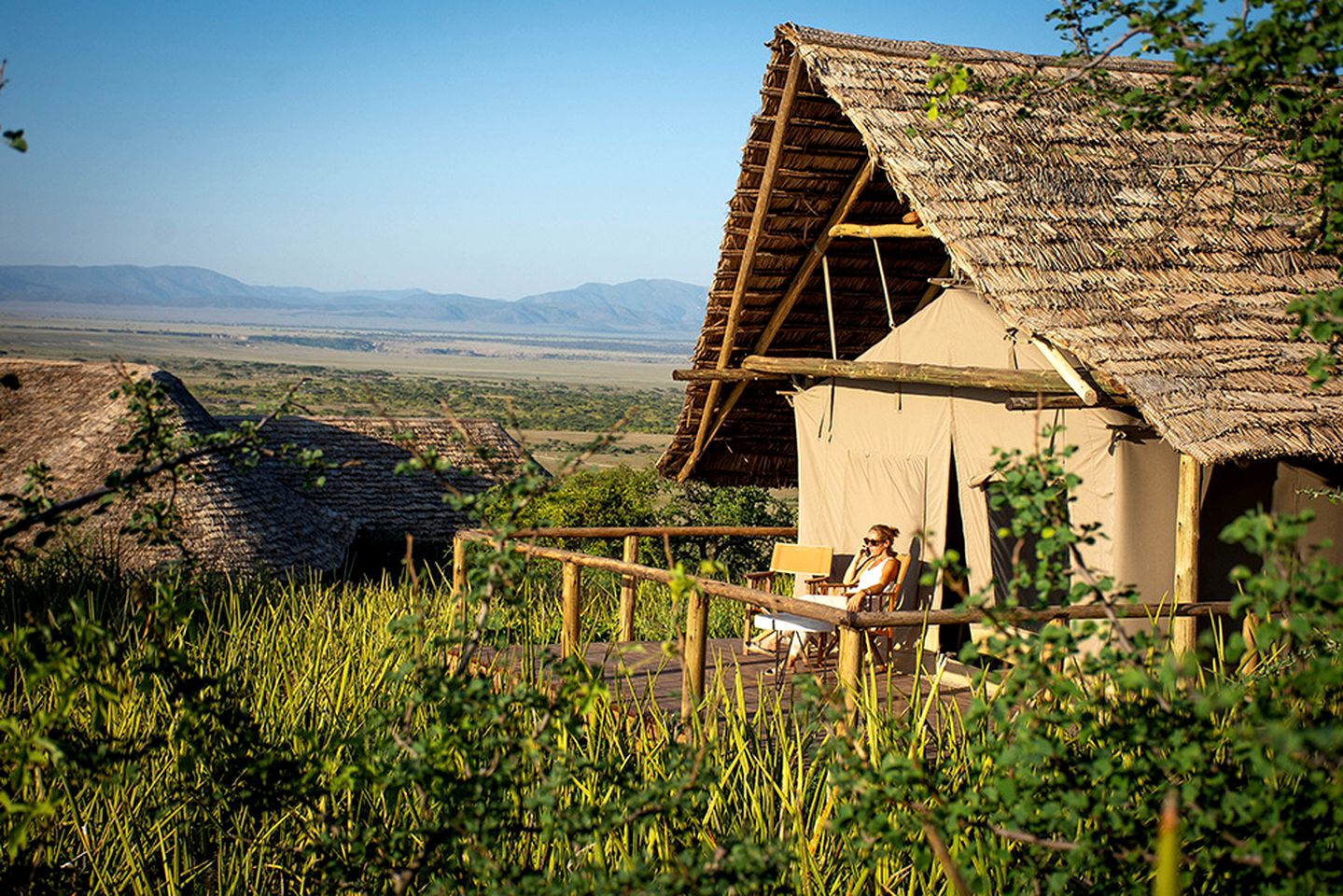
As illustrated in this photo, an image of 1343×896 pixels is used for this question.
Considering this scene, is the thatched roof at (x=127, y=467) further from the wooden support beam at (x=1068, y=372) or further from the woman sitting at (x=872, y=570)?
the wooden support beam at (x=1068, y=372)

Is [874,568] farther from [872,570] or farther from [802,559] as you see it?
[802,559]

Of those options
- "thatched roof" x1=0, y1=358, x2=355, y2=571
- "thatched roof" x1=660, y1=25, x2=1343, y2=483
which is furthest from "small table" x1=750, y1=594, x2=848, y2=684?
"thatched roof" x1=0, y1=358, x2=355, y2=571

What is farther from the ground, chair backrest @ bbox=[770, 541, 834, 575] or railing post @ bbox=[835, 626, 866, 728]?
railing post @ bbox=[835, 626, 866, 728]

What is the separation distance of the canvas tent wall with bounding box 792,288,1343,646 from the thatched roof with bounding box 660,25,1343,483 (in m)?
0.54

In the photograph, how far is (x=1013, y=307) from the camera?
729 centimetres

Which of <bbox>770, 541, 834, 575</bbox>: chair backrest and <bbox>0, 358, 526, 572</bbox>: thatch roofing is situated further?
<bbox>0, 358, 526, 572</bbox>: thatch roofing

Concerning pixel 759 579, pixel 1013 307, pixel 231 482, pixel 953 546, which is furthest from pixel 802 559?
pixel 231 482

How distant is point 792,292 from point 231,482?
375 inches

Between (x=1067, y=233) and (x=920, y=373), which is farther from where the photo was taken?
(x=920, y=373)

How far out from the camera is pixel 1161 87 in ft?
13.3

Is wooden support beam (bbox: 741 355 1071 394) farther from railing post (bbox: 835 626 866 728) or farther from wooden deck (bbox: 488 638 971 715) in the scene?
railing post (bbox: 835 626 866 728)

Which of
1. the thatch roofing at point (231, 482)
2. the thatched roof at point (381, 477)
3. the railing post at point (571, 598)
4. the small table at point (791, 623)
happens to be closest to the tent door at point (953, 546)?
the small table at point (791, 623)

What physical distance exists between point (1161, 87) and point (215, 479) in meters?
14.6

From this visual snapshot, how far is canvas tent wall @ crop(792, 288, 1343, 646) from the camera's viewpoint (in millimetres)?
7492
